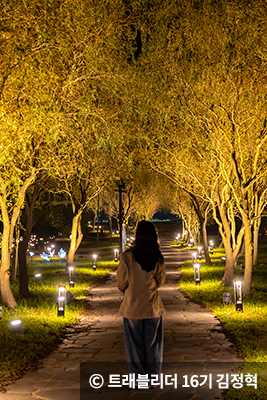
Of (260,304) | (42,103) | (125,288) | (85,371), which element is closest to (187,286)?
(260,304)

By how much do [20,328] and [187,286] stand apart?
10.7 meters

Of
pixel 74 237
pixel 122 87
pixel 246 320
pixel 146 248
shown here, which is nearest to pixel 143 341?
pixel 146 248

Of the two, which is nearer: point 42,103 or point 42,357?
point 42,357

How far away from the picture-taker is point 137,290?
663 cm

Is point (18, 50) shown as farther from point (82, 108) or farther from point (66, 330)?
point (66, 330)

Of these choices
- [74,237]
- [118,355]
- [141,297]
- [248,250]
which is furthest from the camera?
[74,237]

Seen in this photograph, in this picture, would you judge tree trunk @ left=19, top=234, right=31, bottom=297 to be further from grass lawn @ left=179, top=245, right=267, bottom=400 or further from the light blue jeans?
the light blue jeans

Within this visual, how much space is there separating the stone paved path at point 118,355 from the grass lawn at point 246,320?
0.24 metres

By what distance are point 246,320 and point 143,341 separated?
6.40m

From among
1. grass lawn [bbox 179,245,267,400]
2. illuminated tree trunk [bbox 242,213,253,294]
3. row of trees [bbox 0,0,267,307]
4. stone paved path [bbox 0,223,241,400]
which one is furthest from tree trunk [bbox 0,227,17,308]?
illuminated tree trunk [bbox 242,213,253,294]

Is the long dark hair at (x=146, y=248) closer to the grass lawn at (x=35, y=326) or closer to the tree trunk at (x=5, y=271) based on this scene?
the grass lawn at (x=35, y=326)

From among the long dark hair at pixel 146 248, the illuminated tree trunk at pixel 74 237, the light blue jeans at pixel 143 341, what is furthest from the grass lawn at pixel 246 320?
the illuminated tree trunk at pixel 74 237

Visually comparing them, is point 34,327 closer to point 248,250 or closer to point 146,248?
point 146,248

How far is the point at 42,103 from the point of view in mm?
12031
